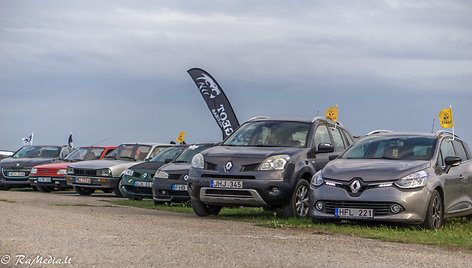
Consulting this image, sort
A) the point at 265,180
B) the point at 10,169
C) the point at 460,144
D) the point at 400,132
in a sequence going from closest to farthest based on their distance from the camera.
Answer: the point at 265,180, the point at 400,132, the point at 460,144, the point at 10,169

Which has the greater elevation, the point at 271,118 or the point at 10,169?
the point at 271,118

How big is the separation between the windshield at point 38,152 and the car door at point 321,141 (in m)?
15.4

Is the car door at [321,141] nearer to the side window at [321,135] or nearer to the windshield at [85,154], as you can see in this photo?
the side window at [321,135]

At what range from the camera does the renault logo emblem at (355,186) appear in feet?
38.2

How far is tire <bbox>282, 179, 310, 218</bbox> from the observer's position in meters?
13.2

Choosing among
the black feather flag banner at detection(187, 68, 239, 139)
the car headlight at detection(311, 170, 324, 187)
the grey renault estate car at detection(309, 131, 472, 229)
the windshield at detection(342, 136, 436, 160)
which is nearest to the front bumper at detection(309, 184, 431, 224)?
the grey renault estate car at detection(309, 131, 472, 229)

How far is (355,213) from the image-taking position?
11625mm

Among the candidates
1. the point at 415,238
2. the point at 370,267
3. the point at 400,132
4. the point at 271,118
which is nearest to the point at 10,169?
the point at 271,118

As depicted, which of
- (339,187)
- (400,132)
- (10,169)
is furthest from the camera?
(10,169)

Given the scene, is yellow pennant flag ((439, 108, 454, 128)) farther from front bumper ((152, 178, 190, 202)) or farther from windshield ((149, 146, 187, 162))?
windshield ((149, 146, 187, 162))

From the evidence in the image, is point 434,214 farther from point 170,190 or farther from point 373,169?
point 170,190

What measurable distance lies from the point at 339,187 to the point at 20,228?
Result: 15.8ft

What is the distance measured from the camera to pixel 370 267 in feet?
24.0

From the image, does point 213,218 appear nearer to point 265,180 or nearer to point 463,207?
point 265,180
